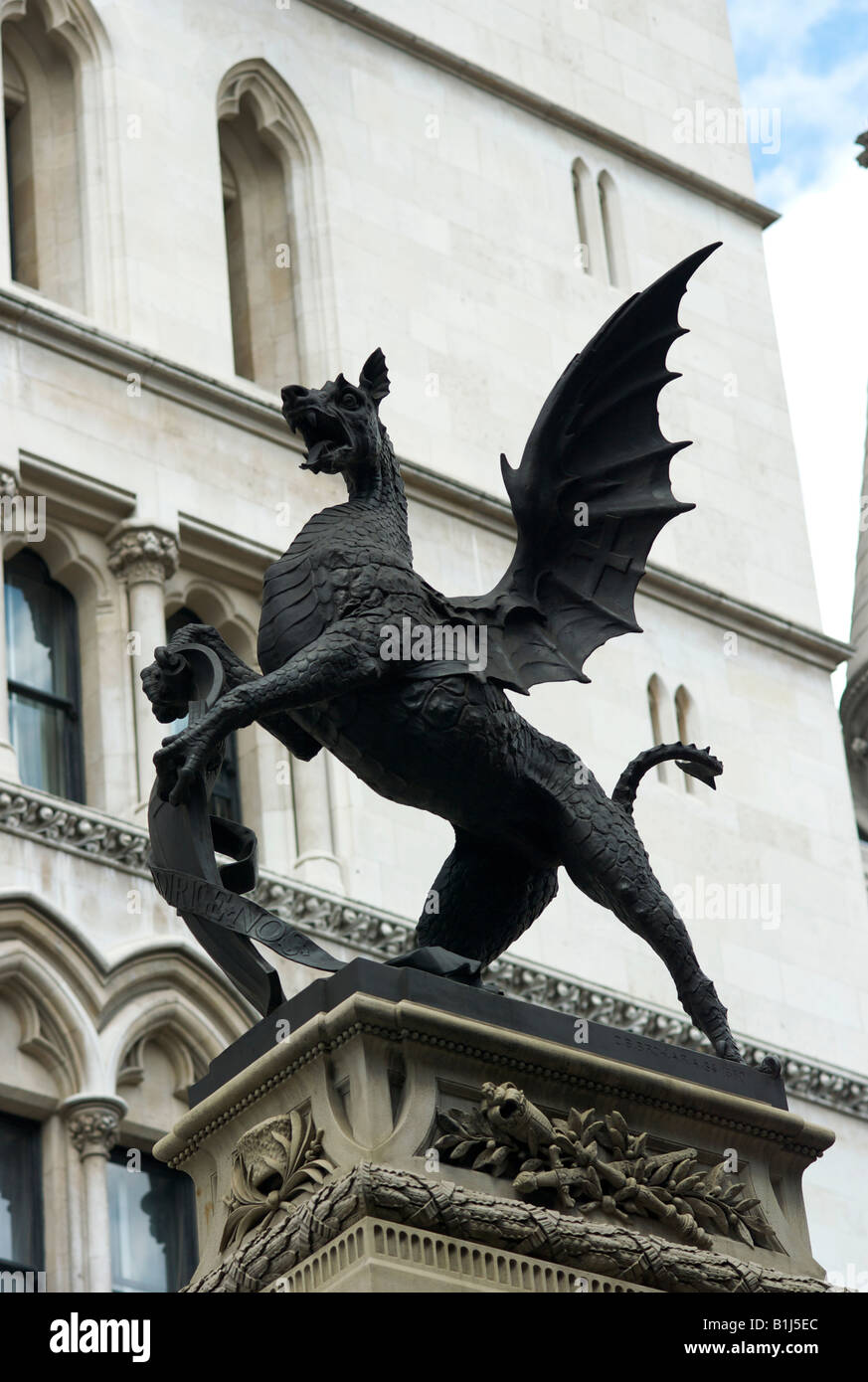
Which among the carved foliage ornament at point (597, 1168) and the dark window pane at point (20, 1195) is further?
the dark window pane at point (20, 1195)

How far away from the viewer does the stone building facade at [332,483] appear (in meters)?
15.1

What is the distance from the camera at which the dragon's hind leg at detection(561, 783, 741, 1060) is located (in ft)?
22.7

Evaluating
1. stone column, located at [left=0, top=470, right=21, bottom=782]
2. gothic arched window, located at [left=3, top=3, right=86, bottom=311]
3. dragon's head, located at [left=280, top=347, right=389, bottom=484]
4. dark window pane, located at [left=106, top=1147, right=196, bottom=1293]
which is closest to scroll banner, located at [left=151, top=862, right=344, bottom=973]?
dragon's head, located at [left=280, top=347, right=389, bottom=484]

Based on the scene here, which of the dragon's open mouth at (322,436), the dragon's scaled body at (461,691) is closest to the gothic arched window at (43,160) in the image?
the dragon's scaled body at (461,691)

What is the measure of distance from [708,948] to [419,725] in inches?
480

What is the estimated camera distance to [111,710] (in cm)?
1611

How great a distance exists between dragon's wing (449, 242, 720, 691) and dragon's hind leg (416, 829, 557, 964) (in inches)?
19.7

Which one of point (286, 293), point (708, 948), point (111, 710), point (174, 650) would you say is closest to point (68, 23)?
point (286, 293)

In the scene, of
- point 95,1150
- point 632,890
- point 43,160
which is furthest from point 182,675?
point 43,160

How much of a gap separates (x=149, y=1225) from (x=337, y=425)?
327 inches

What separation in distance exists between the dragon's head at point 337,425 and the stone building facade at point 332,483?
7640 millimetres

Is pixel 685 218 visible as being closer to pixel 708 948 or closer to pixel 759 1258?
pixel 708 948

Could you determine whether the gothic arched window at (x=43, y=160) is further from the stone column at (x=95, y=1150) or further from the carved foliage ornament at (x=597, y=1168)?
the carved foliage ornament at (x=597, y=1168)

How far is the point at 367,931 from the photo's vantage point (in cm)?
1622
